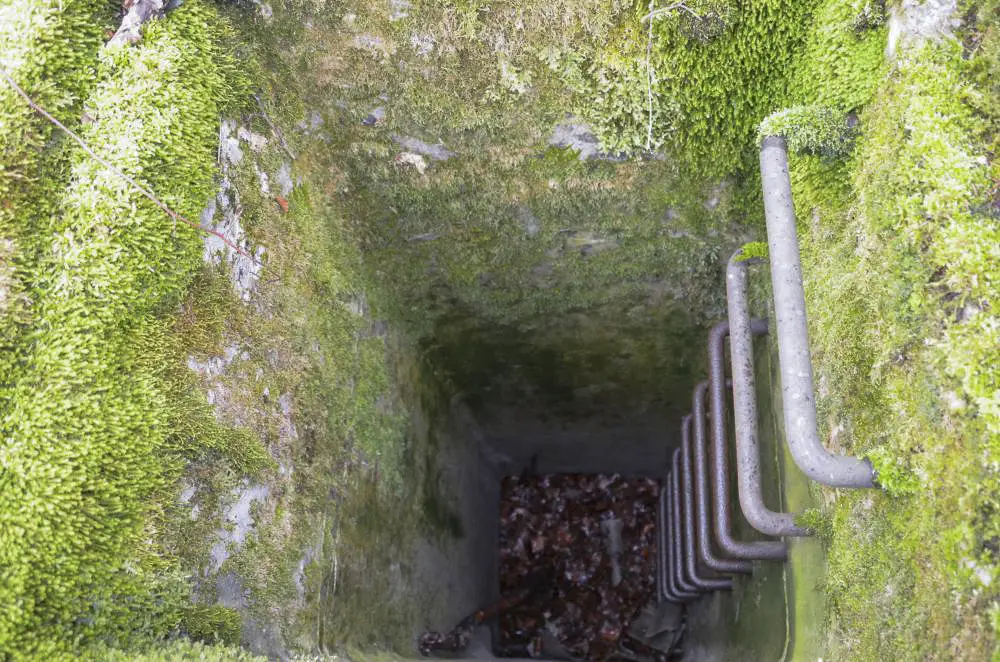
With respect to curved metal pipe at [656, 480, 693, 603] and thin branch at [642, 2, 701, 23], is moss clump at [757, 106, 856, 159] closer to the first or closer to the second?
thin branch at [642, 2, 701, 23]

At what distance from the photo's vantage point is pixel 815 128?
6.68 ft

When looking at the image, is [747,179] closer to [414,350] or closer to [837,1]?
[837,1]

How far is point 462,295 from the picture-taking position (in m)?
3.63

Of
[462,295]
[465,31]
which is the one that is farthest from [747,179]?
[462,295]

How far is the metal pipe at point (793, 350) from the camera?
5.38 feet

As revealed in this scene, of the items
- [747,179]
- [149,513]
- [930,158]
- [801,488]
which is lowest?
[149,513]

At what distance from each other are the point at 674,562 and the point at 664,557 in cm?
58

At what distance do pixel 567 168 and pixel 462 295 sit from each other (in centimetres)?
112

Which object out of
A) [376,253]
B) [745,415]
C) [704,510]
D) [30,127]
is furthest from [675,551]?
[30,127]

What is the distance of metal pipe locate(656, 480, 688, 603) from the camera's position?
501 cm

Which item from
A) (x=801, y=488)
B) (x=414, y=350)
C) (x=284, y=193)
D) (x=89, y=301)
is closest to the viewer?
(x=89, y=301)

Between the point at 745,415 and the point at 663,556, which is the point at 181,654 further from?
the point at 663,556

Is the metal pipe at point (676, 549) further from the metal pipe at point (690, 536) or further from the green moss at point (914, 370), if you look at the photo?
the green moss at point (914, 370)

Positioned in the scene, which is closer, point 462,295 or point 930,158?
point 930,158
